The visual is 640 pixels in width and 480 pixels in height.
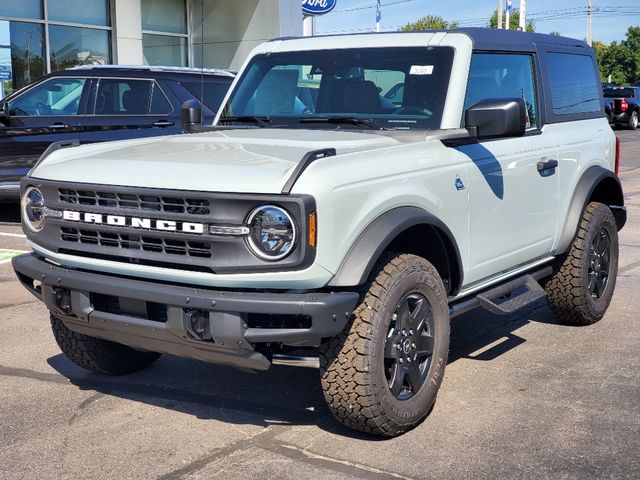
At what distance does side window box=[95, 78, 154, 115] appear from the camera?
10.5 meters

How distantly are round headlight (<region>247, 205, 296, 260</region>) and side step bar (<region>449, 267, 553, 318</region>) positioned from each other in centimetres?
132

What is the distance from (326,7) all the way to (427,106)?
18.7 m

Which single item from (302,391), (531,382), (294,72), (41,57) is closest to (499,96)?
(294,72)

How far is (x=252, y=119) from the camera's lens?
17.5ft

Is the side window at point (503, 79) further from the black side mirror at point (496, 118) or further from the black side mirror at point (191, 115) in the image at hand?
the black side mirror at point (191, 115)

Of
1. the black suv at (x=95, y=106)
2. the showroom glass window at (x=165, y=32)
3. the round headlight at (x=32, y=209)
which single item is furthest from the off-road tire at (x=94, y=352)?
the showroom glass window at (x=165, y=32)

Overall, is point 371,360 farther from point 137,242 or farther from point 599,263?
point 599,263

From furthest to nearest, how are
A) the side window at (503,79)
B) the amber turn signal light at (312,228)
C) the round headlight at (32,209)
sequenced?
the side window at (503,79) < the round headlight at (32,209) < the amber turn signal light at (312,228)

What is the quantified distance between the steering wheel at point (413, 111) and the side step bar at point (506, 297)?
1.03m

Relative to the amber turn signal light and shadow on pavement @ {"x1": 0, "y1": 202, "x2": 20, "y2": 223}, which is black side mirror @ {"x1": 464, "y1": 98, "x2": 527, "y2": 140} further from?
shadow on pavement @ {"x1": 0, "y1": 202, "x2": 20, "y2": 223}

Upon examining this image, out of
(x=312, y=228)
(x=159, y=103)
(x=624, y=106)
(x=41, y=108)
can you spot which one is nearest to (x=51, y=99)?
(x=41, y=108)

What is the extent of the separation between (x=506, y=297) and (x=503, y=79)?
1327 millimetres

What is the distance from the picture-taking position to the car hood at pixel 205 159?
3.72m

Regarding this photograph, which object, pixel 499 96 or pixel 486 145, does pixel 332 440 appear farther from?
pixel 499 96
